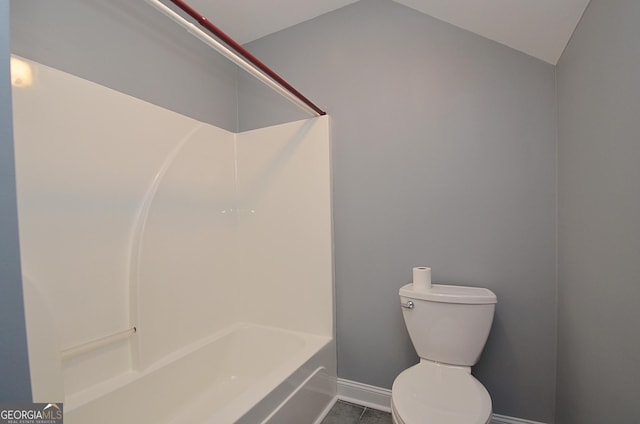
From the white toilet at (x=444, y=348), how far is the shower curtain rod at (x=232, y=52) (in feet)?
4.07

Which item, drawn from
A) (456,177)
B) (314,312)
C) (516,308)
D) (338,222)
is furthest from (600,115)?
(314,312)

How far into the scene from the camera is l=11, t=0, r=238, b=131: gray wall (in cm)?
116

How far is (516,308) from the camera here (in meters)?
1.38

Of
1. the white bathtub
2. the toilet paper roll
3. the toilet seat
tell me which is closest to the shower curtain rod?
the toilet paper roll

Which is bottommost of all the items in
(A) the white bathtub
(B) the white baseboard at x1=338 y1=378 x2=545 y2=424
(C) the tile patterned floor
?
(C) the tile patterned floor

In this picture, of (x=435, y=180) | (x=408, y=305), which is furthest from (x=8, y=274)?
(x=435, y=180)

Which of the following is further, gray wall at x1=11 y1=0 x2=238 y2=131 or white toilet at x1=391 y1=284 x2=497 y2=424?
gray wall at x1=11 y1=0 x2=238 y2=131

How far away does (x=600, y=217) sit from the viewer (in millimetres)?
894

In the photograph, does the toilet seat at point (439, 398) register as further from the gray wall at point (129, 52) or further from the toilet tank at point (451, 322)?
the gray wall at point (129, 52)

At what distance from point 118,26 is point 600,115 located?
2.18 metres

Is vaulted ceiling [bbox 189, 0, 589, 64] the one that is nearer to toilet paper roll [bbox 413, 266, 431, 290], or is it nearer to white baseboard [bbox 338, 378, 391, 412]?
toilet paper roll [bbox 413, 266, 431, 290]

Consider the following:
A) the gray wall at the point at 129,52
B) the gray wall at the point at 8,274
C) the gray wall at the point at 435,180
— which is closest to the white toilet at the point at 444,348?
the gray wall at the point at 435,180

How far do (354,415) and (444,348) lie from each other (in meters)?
0.73

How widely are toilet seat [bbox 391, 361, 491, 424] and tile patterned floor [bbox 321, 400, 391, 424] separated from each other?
551 mm
